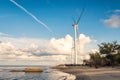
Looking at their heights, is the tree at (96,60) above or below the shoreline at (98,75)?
above

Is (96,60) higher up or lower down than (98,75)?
higher up

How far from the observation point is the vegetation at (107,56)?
137 meters

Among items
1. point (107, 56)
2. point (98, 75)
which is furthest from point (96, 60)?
point (98, 75)

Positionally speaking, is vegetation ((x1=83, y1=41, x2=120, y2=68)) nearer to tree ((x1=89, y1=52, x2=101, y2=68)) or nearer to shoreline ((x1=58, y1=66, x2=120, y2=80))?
tree ((x1=89, y1=52, x2=101, y2=68))

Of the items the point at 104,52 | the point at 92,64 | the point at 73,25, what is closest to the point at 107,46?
the point at 104,52

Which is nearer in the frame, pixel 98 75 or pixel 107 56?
pixel 98 75

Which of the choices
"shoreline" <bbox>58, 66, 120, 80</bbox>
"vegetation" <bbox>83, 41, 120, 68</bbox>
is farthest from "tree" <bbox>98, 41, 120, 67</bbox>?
"shoreline" <bbox>58, 66, 120, 80</bbox>

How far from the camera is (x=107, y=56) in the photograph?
142m

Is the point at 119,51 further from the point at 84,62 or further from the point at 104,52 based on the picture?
the point at 84,62

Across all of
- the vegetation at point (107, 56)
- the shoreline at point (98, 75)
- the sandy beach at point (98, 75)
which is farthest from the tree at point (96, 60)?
the sandy beach at point (98, 75)

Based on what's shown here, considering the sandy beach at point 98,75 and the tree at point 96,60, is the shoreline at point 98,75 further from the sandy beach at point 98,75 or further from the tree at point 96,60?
the tree at point 96,60

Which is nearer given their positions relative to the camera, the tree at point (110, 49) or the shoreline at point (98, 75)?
the shoreline at point (98, 75)

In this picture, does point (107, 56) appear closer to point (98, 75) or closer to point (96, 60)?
point (96, 60)

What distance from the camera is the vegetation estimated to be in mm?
137050
